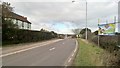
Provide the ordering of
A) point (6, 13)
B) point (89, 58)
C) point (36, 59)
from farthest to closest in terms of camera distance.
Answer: point (6, 13)
point (36, 59)
point (89, 58)

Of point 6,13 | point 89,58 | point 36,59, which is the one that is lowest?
point 36,59

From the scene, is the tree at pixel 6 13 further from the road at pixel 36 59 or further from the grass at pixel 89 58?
the grass at pixel 89 58

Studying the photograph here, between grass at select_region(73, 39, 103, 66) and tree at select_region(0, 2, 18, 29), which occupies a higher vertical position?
tree at select_region(0, 2, 18, 29)

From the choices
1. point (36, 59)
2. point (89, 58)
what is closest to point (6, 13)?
point (36, 59)

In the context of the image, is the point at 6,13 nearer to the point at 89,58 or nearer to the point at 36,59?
the point at 36,59

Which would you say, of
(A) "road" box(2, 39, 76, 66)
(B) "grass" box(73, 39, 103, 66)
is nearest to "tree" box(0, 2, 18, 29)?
(A) "road" box(2, 39, 76, 66)

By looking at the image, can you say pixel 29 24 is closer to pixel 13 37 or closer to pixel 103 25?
pixel 13 37

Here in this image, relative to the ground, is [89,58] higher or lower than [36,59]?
higher

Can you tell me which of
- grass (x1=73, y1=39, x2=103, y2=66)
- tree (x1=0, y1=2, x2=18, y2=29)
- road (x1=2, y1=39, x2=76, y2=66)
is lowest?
road (x1=2, y1=39, x2=76, y2=66)

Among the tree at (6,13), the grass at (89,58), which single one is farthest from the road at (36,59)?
the tree at (6,13)

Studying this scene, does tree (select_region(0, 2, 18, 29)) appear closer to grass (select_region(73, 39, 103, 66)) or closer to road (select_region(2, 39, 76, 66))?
road (select_region(2, 39, 76, 66))

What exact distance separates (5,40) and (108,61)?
29556 mm

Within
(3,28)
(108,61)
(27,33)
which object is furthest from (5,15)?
(108,61)

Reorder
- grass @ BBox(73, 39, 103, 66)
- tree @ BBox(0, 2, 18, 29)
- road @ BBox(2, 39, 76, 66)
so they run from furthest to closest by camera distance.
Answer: tree @ BBox(0, 2, 18, 29), road @ BBox(2, 39, 76, 66), grass @ BBox(73, 39, 103, 66)
